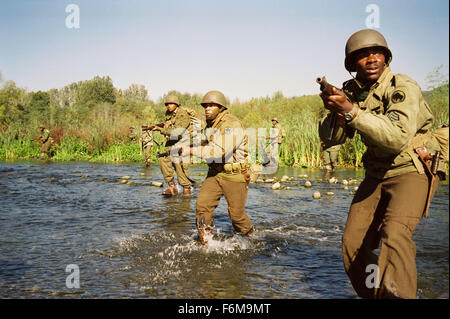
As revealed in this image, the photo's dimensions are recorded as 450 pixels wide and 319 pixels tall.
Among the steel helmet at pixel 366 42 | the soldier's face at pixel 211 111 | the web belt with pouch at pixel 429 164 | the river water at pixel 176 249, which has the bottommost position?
the river water at pixel 176 249

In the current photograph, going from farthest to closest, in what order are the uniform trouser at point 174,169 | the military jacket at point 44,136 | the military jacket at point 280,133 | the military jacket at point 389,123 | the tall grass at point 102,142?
1. the military jacket at point 44,136
2. the tall grass at point 102,142
3. the military jacket at point 280,133
4. the uniform trouser at point 174,169
5. the military jacket at point 389,123

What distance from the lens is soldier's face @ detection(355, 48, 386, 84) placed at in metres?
3.29

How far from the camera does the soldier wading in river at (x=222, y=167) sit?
Answer: 534 centimetres

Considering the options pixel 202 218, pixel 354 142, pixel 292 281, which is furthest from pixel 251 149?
pixel 292 281

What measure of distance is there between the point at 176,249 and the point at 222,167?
129 centimetres

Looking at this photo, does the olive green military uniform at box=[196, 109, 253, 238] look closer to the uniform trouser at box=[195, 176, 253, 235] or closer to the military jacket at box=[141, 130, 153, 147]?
the uniform trouser at box=[195, 176, 253, 235]

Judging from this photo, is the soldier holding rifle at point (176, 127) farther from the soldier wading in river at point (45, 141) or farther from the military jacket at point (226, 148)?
the soldier wading in river at point (45, 141)

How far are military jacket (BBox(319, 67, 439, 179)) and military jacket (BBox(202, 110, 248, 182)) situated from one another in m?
2.01

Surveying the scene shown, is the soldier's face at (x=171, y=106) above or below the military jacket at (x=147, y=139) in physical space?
above

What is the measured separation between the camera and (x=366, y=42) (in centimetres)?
323

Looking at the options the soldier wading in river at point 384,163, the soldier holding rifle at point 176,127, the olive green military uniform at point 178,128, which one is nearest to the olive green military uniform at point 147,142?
the soldier holding rifle at point 176,127

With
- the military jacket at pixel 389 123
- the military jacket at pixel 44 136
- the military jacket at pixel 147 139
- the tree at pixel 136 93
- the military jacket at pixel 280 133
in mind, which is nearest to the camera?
the military jacket at pixel 389 123

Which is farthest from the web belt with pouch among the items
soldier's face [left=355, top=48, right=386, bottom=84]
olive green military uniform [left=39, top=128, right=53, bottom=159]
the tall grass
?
olive green military uniform [left=39, top=128, right=53, bottom=159]
